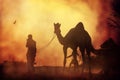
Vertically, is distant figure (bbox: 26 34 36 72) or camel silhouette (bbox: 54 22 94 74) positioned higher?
camel silhouette (bbox: 54 22 94 74)

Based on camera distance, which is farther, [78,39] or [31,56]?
[31,56]

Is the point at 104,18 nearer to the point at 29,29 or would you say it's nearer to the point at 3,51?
the point at 29,29

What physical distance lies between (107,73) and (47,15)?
49.1ft

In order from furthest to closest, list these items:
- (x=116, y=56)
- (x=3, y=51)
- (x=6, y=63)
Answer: (x=3, y=51) → (x=6, y=63) → (x=116, y=56)

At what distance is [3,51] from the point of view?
112ft

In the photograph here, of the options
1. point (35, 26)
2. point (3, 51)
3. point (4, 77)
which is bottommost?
point (4, 77)

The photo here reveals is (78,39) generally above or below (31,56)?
above

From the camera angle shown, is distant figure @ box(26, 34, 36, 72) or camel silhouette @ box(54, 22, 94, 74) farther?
distant figure @ box(26, 34, 36, 72)

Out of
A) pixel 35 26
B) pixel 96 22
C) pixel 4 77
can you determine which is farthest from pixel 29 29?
pixel 4 77


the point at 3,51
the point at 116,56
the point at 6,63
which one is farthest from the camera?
the point at 3,51

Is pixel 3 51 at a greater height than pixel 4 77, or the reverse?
pixel 3 51

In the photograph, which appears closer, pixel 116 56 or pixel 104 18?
pixel 116 56

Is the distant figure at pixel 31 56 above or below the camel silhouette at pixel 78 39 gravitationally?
below

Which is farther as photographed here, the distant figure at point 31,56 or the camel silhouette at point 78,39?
the distant figure at point 31,56
